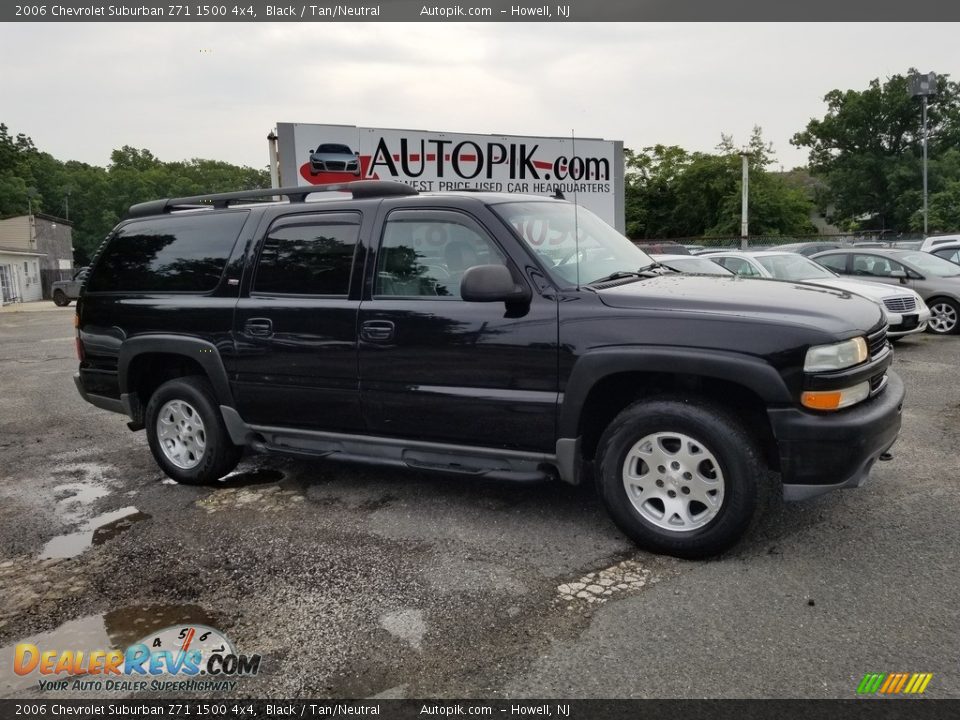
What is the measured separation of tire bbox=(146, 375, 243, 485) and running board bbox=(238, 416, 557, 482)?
0.88ft

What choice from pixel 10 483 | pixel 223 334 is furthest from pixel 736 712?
pixel 10 483

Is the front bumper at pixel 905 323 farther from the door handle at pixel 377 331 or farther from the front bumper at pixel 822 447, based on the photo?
the door handle at pixel 377 331

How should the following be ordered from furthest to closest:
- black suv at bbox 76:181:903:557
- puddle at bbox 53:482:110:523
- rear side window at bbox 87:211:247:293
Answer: rear side window at bbox 87:211:247:293
puddle at bbox 53:482:110:523
black suv at bbox 76:181:903:557

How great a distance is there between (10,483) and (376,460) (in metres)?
3.06

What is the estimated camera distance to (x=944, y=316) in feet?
38.1

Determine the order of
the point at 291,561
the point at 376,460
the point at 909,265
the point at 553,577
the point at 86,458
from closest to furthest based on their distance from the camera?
1. the point at 553,577
2. the point at 291,561
3. the point at 376,460
4. the point at 86,458
5. the point at 909,265

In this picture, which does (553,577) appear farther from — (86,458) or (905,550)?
(86,458)

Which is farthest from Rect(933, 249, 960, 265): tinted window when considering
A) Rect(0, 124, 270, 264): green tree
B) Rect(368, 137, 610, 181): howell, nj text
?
Rect(0, 124, 270, 264): green tree

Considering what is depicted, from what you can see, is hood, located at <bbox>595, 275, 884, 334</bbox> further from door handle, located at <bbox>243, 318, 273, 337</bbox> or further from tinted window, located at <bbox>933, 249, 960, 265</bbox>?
tinted window, located at <bbox>933, 249, 960, 265</bbox>

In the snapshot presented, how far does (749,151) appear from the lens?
46.6 m

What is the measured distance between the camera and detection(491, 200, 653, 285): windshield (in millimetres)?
4188

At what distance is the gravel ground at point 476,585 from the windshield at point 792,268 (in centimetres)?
573

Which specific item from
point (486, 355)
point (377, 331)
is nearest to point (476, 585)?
point (486, 355)

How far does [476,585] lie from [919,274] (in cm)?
1098
